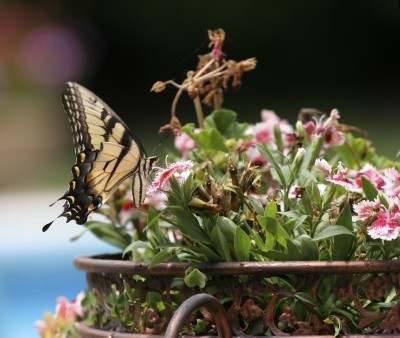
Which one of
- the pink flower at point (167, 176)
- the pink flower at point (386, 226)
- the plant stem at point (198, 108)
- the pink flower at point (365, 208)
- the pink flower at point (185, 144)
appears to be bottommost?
the pink flower at point (386, 226)

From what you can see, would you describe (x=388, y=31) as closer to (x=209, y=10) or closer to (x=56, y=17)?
(x=209, y=10)

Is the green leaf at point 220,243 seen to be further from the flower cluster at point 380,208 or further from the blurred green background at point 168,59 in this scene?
the blurred green background at point 168,59

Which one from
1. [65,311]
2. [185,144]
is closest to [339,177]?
[185,144]

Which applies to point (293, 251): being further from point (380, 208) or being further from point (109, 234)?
point (109, 234)

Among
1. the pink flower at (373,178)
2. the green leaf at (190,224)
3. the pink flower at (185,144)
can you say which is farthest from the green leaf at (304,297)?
the pink flower at (185,144)

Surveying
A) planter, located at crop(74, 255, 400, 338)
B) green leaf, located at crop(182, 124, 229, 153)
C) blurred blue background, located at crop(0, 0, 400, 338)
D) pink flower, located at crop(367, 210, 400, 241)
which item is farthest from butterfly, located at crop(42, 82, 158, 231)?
blurred blue background, located at crop(0, 0, 400, 338)

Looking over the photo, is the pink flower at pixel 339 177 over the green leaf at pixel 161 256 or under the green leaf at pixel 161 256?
over
